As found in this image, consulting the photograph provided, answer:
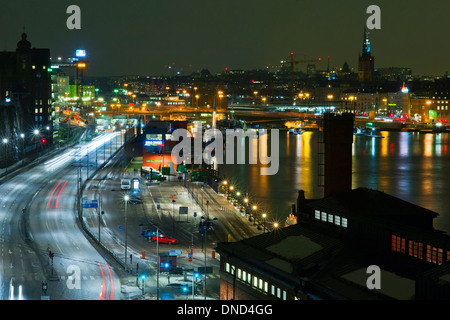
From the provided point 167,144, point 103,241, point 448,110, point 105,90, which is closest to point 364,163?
point 167,144

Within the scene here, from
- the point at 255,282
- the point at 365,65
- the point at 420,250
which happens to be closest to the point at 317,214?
the point at 255,282

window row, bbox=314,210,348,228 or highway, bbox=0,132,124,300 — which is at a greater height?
window row, bbox=314,210,348,228

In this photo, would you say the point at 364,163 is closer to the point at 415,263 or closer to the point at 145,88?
the point at 415,263

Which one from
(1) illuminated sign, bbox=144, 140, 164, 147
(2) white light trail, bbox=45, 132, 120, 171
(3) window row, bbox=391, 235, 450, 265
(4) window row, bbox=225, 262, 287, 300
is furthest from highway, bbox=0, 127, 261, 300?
(1) illuminated sign, bbox=144, 140, 164, 147

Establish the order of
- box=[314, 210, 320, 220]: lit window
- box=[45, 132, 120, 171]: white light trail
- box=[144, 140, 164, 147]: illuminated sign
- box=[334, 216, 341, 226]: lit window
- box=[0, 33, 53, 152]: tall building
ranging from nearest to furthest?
box=[334, 216, 341, 226]: lit window
box=[314, 210, 320, 220]: lit window
box=[45, 132, 120, 171]: white light trail
box=[144, 140, 164, 147]: illuminated sign
box=[0, 33, 53, 152]: tall building

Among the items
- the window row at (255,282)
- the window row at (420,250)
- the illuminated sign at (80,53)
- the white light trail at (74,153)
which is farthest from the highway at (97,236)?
the illuminated sign at (80,53)

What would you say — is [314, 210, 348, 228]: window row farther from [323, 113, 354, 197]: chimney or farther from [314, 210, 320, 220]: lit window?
[323, 113, 354, 197]: chimney

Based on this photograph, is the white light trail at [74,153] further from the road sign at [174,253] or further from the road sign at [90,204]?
the road sign at [174,253]
